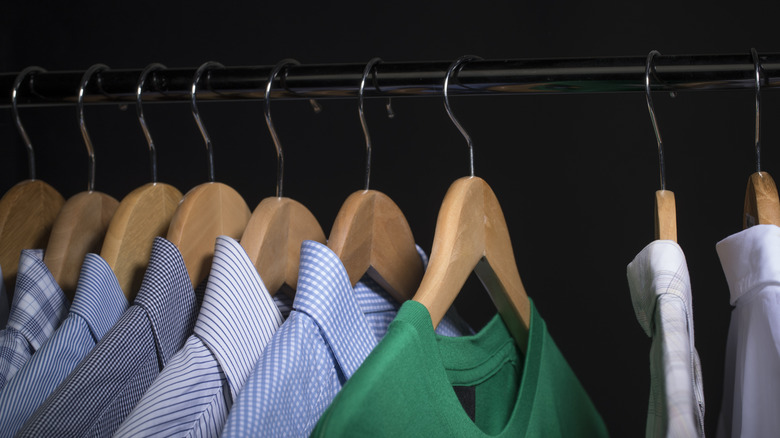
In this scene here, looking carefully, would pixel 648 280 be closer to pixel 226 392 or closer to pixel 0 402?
pixel 226 392

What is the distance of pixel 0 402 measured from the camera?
0.57 metres

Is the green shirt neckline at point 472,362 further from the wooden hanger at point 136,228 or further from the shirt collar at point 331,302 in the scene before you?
the wooden hanger at point 136,228

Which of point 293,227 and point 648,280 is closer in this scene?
point 648,280

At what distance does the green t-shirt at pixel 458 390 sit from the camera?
0.45 metres

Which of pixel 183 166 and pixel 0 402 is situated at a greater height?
pixel 183 166

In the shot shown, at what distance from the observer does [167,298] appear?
61 centimetres

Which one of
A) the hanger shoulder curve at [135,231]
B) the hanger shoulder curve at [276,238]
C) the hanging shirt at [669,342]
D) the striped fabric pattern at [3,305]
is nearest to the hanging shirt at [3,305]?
the striped fabric pattern at [3,305]

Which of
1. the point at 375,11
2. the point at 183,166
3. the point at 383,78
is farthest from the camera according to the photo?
the point at 183,166

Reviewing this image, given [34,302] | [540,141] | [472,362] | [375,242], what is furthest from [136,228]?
[540,141]

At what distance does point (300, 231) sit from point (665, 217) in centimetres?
32

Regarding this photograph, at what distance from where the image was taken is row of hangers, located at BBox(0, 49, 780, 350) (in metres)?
0.62

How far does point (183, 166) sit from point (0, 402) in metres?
1.07

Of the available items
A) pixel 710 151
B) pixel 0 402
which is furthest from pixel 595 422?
pixel 710 151

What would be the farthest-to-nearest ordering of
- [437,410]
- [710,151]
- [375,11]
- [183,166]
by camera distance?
[183,166] → [375,11] → [710,151] → [437,410]
